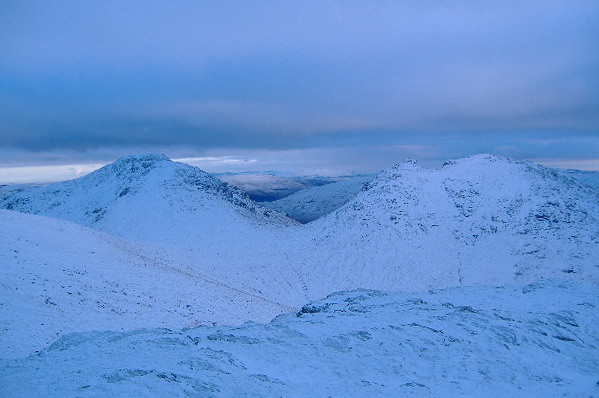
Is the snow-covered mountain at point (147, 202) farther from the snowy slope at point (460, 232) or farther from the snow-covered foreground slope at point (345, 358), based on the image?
the snow-covered foreground slope at point (345, 358)

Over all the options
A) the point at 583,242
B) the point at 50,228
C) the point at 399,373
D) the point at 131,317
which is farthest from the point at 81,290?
the point at 583,242

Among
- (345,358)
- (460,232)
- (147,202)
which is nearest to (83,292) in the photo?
(345,358)

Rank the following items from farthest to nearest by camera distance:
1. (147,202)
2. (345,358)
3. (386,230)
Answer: (147,202), (386,230), (345,358)

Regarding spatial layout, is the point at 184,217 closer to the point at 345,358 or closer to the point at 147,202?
the point at 147,202

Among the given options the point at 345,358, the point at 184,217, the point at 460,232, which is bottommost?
the point at 345,358

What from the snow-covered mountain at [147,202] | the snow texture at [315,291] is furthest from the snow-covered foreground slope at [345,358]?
the snow-covered mountain at [147,202]

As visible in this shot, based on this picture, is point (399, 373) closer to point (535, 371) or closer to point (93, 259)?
point (535, 371)
